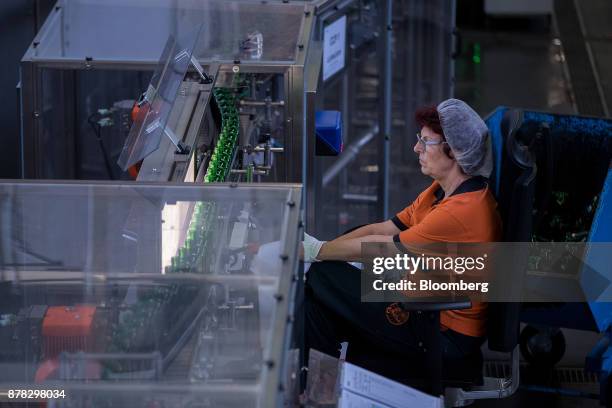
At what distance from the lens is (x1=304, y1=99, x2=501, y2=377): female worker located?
3262 mm

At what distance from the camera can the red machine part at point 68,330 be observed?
2.50 m

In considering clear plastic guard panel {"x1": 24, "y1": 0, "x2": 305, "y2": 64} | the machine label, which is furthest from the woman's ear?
the machine label

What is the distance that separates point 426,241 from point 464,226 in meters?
0.12

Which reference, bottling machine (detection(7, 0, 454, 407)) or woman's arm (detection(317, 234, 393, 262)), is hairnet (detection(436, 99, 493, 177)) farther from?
bottling machine (detection(7, 0, 454, 407))

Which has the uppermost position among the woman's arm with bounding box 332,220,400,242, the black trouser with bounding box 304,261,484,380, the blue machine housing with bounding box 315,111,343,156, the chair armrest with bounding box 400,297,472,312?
the blue machine housing with bounding box 315,111,343,156

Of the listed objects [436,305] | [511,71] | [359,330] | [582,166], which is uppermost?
[511,71]

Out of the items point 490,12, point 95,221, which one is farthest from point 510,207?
point 490,12

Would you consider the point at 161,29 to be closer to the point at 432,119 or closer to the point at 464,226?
the point at 432,119

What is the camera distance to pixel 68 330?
2.52 m

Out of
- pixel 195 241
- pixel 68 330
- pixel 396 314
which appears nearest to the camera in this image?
pixel 68 330

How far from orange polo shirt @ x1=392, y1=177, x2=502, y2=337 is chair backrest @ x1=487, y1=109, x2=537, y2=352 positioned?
0.13 ft

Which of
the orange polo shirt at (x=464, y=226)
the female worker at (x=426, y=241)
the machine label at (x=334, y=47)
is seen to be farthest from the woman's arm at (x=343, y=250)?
the machine label at (x=334, y=47)

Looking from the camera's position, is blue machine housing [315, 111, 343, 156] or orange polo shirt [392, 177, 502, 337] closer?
orange polo shirt [392, 177, 502, 337]

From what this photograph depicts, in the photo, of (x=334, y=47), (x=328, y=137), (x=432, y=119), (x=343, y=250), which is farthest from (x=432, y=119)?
(x=334, y=47)
